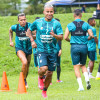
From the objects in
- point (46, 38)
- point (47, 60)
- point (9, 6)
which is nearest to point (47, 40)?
point (46, 38)

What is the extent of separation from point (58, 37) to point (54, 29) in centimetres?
38

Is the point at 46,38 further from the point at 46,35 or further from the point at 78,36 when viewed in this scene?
the point at 78,36

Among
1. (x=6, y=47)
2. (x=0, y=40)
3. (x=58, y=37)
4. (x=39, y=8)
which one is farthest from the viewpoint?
(x=39, y=8)

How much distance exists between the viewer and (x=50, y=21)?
9008mm

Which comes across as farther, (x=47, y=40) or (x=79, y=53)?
(x=79, y=53)

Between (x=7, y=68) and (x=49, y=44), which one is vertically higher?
(x=49, y=44)

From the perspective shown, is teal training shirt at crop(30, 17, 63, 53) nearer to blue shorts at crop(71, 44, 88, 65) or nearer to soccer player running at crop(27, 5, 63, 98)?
soccer player running at crop(27, 5, 63, 98)

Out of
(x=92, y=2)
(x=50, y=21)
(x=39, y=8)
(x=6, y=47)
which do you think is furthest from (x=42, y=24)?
(x=39, y=8)

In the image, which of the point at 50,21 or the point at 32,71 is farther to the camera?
the point at 32,71

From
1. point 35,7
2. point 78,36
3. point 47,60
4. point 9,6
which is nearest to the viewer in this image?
point 47,60

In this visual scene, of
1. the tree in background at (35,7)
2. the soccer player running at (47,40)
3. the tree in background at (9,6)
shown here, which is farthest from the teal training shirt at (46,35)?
the tree in background at (9,6)

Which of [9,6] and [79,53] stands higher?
[79,53]

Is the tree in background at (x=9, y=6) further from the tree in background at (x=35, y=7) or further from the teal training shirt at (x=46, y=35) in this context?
the teal training shirt at (x=46, y=35)

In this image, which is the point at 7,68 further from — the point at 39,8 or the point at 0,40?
the point at 39,8
